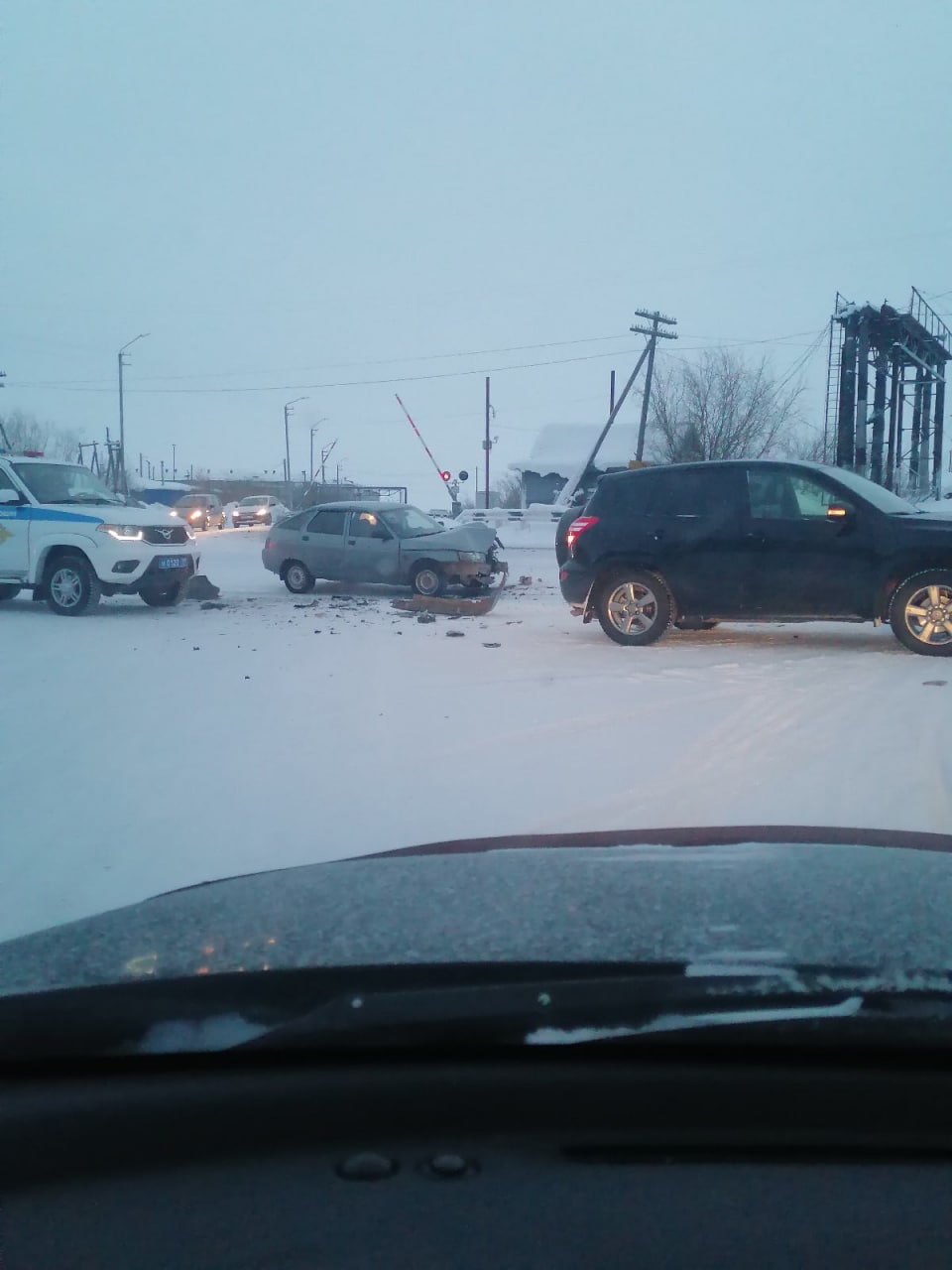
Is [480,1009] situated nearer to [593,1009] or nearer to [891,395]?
[593,1009]

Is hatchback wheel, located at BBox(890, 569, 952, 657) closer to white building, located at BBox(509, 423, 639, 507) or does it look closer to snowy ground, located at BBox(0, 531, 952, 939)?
snowy ground, located at BBox(0, 531, 952, 939)

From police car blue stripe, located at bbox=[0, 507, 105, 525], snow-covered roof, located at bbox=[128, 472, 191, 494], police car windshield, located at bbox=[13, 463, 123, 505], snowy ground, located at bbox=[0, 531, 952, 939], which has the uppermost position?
snow-covered roof, located at bbox=[128, 472, 191, 494]

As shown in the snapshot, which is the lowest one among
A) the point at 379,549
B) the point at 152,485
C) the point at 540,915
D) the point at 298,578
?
the point at 540,915

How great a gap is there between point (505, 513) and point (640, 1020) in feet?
118

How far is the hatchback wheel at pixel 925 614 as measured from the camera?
897 cm

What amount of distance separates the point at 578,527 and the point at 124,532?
5.67 metres

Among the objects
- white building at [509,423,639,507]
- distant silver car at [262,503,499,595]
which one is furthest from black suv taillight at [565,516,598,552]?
white building at [509,423,639,507]

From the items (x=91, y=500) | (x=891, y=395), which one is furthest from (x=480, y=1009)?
(x=891, y=395)

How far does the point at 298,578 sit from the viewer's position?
54.3 feet

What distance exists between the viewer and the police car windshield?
12688 millimetres

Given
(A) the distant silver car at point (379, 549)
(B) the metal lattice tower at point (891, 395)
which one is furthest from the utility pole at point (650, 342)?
(A) the distant silver car at point (379, 549)

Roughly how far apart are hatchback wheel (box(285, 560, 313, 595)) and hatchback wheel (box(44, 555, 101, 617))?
167 inches

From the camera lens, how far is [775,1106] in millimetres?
1751

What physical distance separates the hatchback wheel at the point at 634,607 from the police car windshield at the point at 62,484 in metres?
6.65
